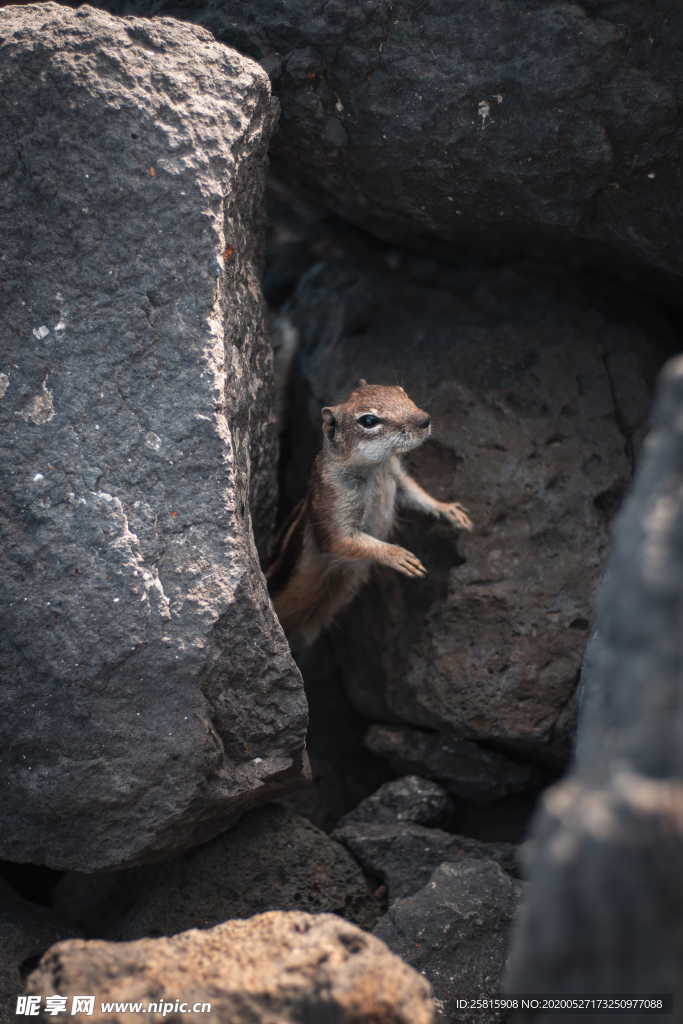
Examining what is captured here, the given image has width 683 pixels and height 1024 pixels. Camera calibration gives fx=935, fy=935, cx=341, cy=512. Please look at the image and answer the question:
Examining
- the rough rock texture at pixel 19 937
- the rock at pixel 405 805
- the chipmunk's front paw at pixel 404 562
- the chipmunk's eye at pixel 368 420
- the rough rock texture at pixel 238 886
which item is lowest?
the rough rock texture at pixel 19 937

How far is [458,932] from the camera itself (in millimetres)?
3994

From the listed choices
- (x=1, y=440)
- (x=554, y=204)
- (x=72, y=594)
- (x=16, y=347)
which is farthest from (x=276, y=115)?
(x=72, y=594)

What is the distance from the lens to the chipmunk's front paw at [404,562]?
490cm

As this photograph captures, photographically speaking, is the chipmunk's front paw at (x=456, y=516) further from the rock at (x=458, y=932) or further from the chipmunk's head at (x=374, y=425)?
the rock at (x=458, y=932)

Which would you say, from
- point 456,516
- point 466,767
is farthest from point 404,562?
point 466,767

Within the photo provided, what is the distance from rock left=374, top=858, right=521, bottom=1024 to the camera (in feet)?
12.6

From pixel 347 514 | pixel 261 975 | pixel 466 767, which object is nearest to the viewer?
pixel 261 975

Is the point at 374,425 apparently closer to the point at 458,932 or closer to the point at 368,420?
the point at 368,420

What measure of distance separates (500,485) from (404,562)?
2.35 feet

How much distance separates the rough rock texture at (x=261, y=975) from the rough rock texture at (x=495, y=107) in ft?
11.5

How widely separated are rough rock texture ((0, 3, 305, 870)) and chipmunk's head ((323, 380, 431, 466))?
1.11 m

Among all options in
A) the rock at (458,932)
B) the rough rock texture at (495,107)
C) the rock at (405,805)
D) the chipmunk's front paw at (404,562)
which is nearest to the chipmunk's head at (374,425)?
the chipmunk's front paw at (404,562)

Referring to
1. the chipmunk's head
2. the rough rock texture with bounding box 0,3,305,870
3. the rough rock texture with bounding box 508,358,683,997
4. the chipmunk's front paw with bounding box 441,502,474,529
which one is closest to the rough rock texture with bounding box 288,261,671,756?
the chipmunk's front paw with bounding box 441,502,474,529

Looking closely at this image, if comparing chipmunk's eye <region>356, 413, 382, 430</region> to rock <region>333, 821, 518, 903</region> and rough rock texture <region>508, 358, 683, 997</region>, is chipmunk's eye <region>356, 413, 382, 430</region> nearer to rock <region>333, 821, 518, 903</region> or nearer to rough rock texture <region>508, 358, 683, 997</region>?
rock <region>333, 821, 518, 903</region>
